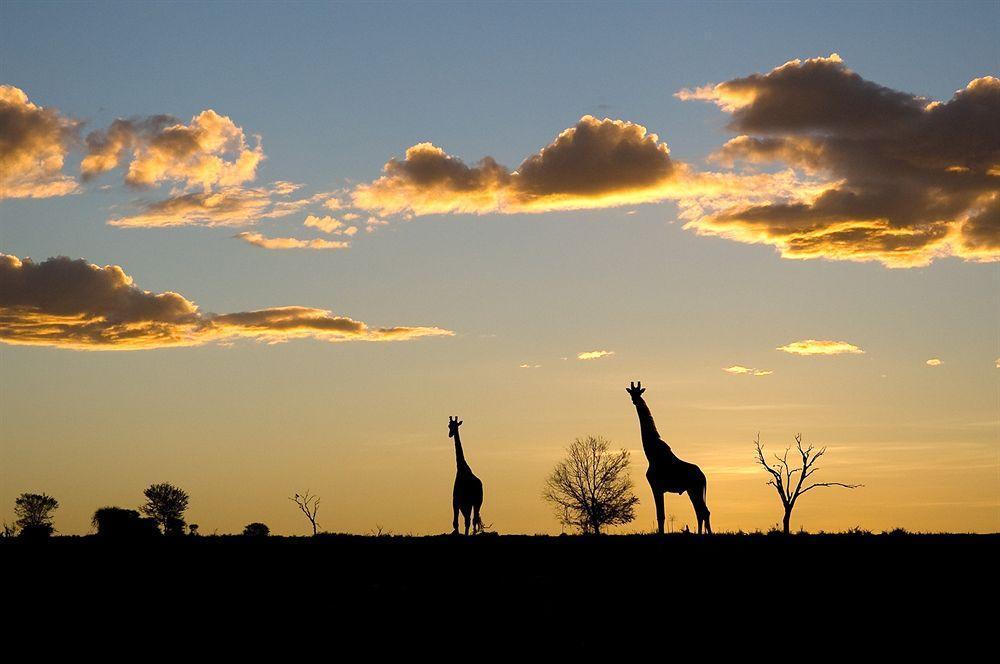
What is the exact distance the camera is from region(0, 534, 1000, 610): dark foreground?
958 inches

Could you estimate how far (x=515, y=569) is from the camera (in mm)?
26609

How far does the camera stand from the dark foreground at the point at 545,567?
24328 millimetres

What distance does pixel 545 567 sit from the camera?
87.6ft

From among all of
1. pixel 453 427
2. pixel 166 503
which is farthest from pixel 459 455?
pixel 166 503

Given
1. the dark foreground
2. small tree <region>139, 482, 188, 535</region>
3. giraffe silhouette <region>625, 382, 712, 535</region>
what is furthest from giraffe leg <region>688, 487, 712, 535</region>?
small tree <region>139, 482, 188, 535</region>

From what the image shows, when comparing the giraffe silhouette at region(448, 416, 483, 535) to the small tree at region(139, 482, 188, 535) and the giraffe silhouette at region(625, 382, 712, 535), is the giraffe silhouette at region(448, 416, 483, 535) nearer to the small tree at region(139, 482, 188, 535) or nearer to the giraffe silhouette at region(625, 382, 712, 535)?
the giraffe silhouette at region(625, 382, 712, 535)

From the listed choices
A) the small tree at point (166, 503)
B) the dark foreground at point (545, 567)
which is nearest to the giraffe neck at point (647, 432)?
the dark foreground at point (545, 567)

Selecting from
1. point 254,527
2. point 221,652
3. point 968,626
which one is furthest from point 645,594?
point 254,527

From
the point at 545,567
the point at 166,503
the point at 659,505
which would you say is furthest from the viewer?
the point at 166,503

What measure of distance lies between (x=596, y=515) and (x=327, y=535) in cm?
6841

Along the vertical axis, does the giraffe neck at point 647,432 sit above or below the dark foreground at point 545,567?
above

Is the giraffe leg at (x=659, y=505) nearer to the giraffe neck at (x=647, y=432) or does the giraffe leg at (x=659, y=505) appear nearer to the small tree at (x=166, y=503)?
the giraffe neck at (x=647, y=432)

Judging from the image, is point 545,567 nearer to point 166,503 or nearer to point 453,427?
point 453,427

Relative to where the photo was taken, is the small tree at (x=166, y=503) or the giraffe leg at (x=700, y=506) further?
the small tree at (x=166, y=503)
